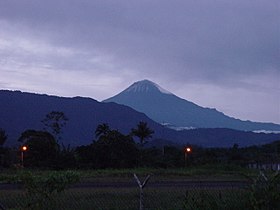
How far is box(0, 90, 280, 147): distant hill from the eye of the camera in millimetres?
137000

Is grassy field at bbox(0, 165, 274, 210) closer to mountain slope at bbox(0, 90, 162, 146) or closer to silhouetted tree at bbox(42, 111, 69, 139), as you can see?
silhouetted tree at bbox(42, 111, 69, 139)

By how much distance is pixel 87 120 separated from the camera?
146 metres

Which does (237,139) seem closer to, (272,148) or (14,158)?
(272,148)

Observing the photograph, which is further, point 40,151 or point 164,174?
point 40,151

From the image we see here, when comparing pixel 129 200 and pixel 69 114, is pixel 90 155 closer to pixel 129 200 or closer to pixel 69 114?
pixel 129 200

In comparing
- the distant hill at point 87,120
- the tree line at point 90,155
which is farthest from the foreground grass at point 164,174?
the distant hill at point 87,120

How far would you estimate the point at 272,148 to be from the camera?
75750mm

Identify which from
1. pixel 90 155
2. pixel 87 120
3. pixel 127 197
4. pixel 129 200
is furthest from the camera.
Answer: pixel 87 120

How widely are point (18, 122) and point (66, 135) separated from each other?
1053cm

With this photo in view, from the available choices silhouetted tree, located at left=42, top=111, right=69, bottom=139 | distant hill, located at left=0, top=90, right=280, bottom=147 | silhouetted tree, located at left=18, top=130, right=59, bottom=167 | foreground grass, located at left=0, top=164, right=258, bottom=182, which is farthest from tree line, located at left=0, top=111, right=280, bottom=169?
distant hill, located at left=0, top=90, right=280, bottom=147

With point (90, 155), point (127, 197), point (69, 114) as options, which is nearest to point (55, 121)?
point (90, 155)

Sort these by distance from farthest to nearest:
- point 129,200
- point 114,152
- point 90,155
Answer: point 90,155 < point 114,152 < point 129,200


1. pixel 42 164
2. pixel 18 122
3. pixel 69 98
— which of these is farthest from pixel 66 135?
pixel 42 164

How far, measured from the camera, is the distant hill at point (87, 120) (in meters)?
137
